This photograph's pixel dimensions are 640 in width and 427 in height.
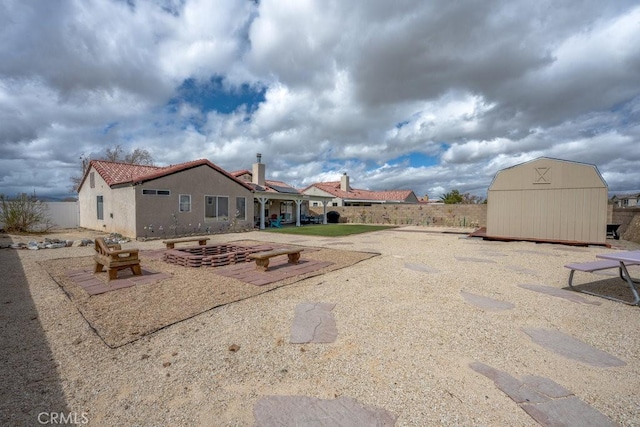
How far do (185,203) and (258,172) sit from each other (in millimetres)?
8242

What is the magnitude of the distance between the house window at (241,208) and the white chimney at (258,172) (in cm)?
460

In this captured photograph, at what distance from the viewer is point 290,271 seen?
659 cm

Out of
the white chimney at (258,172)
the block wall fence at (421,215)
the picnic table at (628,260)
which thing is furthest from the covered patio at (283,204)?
the picnic table at (628,260)

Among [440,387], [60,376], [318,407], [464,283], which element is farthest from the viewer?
[464,283]

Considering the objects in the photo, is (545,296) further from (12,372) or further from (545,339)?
(12,372)

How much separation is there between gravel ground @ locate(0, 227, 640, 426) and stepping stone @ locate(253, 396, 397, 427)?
8 centimetres

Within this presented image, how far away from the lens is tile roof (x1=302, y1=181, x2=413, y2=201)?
40000 millimetres

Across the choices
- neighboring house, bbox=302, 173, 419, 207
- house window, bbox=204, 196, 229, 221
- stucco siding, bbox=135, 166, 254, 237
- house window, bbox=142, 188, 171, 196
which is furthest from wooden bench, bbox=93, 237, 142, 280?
neighboring house, bbox=302, 173, 419, 207

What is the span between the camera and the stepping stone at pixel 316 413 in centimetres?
207

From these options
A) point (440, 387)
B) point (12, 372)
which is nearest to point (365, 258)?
point (440, 387)

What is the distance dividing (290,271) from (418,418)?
469cm

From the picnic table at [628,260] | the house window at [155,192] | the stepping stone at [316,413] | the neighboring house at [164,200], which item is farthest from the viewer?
the neighboring house at [164,200]

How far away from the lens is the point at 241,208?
1806 cm

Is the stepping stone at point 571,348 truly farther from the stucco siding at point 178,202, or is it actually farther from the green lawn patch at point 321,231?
the stucco siding at point 178,202
